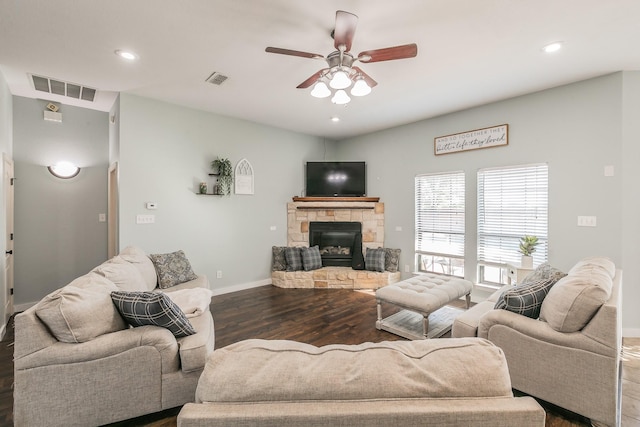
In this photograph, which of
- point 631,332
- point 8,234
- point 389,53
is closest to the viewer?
point 389,53

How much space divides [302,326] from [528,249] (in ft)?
9.67

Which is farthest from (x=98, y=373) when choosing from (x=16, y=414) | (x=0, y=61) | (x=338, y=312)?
(x=0, y=61)

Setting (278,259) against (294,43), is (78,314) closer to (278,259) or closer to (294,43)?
(294,43)

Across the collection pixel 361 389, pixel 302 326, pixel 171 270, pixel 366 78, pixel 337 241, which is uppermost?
pixel 366 78

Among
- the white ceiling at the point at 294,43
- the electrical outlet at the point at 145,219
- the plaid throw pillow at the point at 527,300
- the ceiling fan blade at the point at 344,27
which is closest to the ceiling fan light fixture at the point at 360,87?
the ceiling fan blade at the point at 344,27

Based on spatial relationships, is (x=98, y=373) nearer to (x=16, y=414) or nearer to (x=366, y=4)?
(x=16, y=414)

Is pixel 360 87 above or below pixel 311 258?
above

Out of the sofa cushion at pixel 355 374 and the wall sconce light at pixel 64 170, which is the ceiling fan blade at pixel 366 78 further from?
the wall sconce light at pixel 64 170

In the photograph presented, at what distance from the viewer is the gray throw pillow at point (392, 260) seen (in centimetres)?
504

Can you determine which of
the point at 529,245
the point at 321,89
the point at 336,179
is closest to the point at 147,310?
the point at 321,89

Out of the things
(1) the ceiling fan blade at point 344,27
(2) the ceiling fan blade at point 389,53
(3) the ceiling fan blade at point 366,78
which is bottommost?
(3) the ceiling fan blade at point 366,78

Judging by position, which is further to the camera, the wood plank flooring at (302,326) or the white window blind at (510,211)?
the white window blind at (510,211)

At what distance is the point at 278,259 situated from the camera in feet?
17.0

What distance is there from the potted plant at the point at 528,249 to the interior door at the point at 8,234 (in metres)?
6.07
